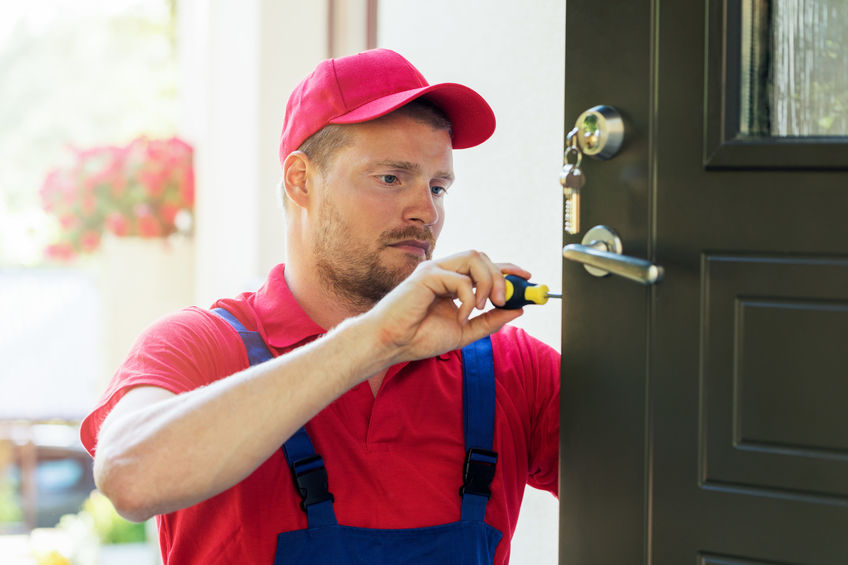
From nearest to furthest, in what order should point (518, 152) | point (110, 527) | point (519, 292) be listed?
point (519, 292) → point (518, 152) → point (110, 527)

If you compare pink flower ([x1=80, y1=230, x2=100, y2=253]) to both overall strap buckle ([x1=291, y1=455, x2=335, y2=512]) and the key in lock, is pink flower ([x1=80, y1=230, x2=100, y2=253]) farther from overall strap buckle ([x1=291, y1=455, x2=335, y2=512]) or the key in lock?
the key in lock

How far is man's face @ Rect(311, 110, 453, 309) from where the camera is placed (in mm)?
1173

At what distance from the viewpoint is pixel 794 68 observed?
844 millimetres

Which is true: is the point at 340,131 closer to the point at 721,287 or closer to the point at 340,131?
the point at 340,131

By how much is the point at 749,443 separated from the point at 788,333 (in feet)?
0.36

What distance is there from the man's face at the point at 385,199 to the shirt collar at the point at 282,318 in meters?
0.08

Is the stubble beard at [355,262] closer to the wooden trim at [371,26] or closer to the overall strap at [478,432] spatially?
the overall strap at [478,432]

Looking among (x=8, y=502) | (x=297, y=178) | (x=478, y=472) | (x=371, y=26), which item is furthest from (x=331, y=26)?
(x=8, y=502)

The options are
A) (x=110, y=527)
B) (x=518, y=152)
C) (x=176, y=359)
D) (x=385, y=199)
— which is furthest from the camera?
(x=110, y=527)

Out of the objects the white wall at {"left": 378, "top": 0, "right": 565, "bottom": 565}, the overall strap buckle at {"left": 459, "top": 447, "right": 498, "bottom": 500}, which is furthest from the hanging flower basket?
the overall strap buckle at {"left": 459, "top": 447, "right": 498, "bottom": 500}

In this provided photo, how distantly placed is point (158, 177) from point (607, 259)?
271 centimetres

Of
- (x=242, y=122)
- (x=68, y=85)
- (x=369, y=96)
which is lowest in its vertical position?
(x=369, y=96)

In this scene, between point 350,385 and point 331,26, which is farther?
point 331,26

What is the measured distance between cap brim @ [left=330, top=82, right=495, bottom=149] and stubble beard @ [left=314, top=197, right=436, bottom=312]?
0.14 metres
